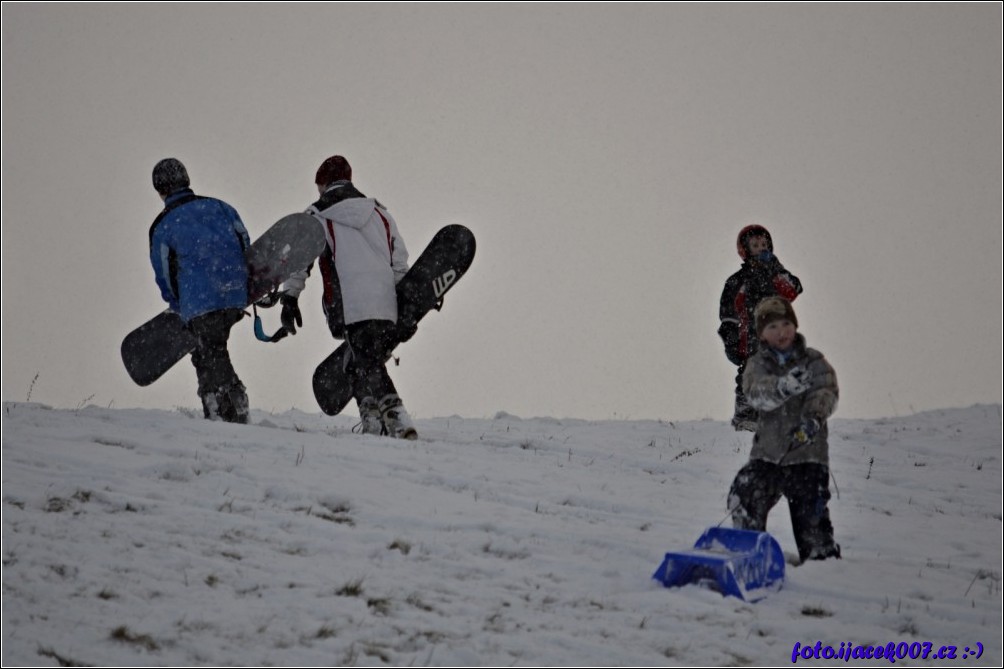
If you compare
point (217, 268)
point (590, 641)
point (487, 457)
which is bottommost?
point (590, 641)

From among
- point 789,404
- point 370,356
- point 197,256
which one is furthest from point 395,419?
point 789,404

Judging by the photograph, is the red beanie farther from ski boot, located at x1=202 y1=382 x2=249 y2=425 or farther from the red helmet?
the red helmet

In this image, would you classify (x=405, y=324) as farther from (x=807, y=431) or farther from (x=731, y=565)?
(x=731, y=565)

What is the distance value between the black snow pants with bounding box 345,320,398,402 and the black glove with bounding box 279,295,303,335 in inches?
21.9

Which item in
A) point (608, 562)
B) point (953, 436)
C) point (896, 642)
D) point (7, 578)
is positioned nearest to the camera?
point (7, 578)

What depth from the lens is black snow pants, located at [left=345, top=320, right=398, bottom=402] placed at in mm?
9039

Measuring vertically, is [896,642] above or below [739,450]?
below

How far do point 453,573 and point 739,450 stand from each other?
17.6 ft

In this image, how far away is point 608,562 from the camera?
6.14 metres

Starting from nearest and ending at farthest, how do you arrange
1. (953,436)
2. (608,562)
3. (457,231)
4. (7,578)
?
(7,578)
(608,562)
(457,231)
(953,436)

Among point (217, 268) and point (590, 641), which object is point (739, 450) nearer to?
point (217, 268)

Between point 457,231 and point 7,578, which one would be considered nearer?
point 7,578

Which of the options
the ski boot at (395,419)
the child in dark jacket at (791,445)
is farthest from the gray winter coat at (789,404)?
the ski boot at (395,419)

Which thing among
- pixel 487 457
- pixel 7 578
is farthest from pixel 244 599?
pixel 487 457
